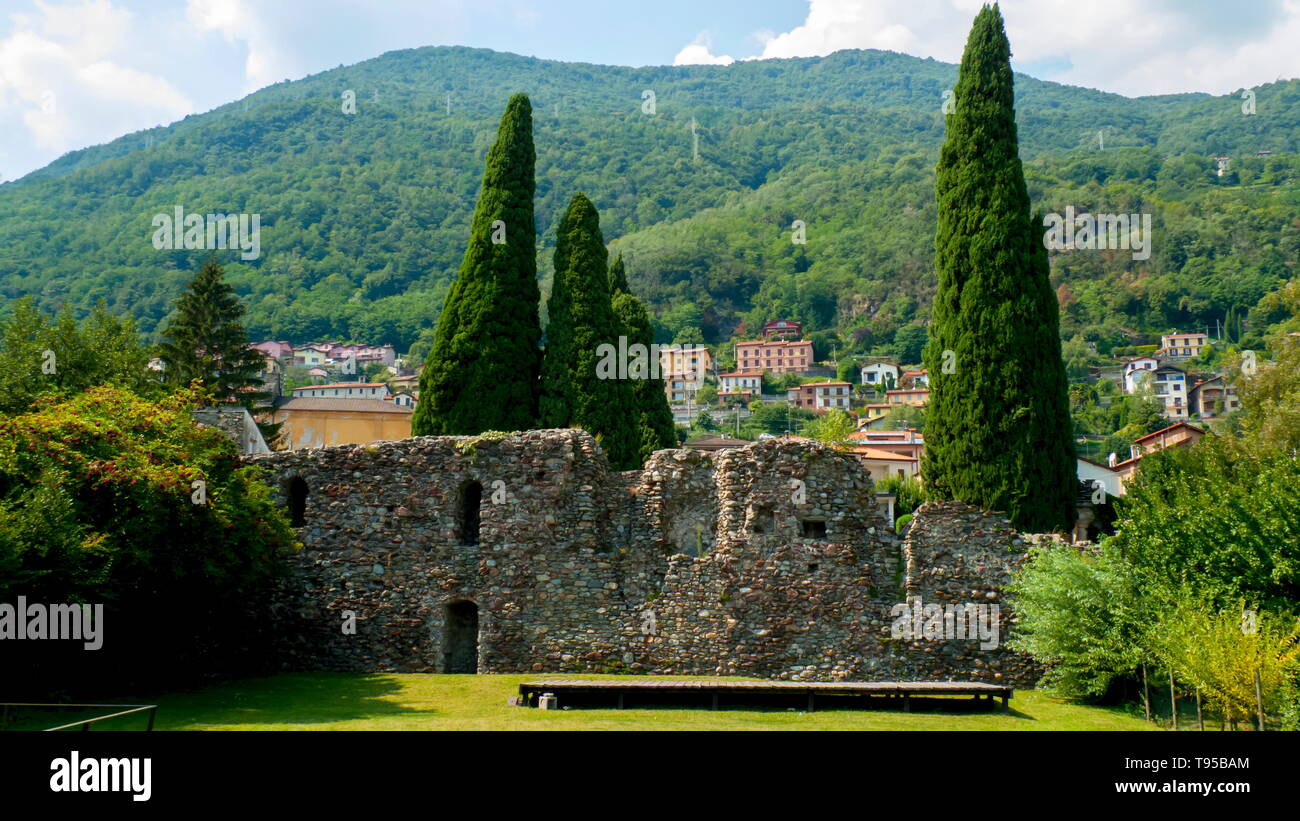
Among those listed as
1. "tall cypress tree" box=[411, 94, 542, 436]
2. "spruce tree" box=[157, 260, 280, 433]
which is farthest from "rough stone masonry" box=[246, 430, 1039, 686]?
"spruce tree" box=[157, 260, 280, 433]

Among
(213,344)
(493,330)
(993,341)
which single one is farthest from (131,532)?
(213,344)

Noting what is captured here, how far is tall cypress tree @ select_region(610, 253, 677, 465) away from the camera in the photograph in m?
Answer: 40.8

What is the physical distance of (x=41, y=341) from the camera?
112 ft

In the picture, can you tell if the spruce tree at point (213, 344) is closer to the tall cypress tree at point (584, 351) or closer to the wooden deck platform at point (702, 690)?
the tall cypress tree at point (584, 351)

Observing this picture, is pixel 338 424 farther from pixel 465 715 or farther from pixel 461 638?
pixel 465 715

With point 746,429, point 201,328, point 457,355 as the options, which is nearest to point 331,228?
point 746,429

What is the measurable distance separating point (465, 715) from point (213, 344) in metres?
40.4

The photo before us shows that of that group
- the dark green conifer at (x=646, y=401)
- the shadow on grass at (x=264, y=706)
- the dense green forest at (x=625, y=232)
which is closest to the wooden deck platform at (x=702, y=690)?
the shadow on grass at (x=264, y=706)

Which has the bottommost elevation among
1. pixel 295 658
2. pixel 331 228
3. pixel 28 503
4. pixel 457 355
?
pixel 295 658

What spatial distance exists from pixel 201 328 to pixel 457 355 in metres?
24.3

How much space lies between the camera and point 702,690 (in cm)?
2050
